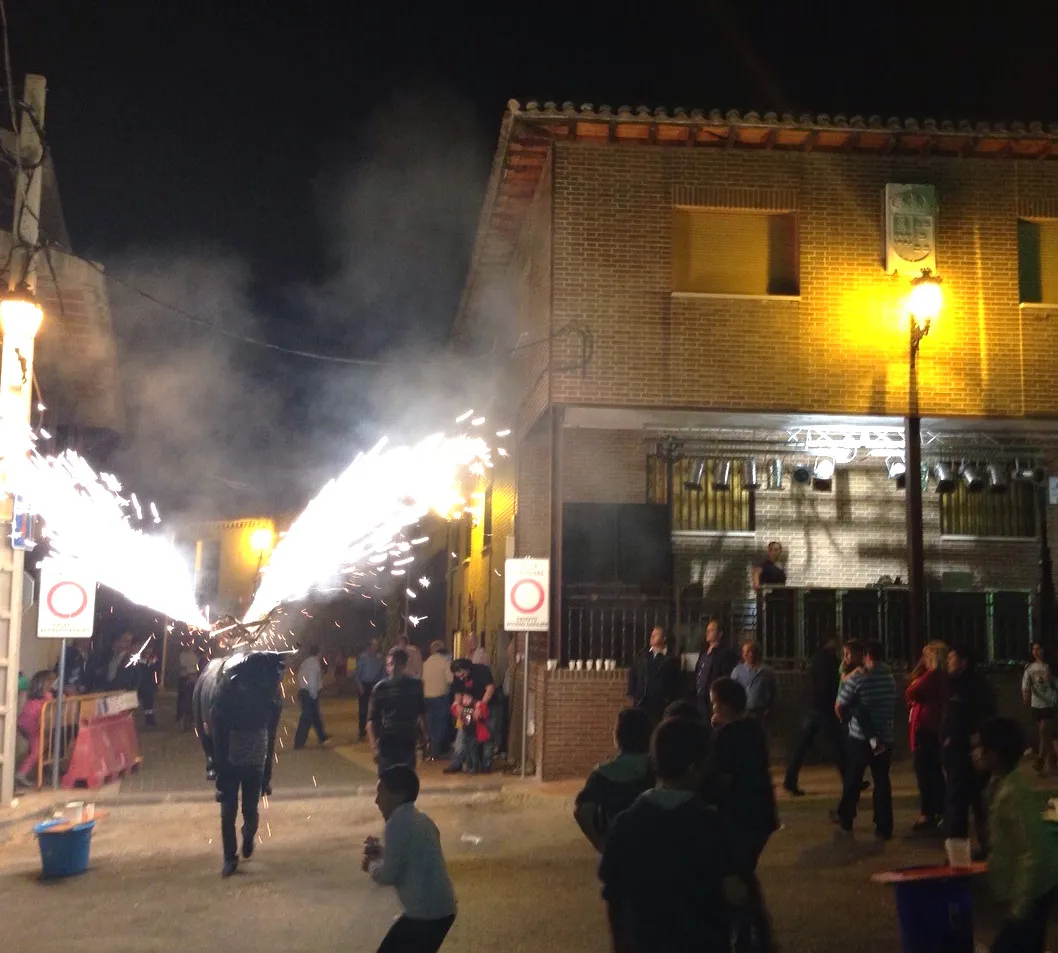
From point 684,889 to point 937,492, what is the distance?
14.3 meters

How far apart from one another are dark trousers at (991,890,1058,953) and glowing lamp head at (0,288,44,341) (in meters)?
9.67

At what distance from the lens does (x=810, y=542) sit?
17578 mm

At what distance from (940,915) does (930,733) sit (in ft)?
17.8

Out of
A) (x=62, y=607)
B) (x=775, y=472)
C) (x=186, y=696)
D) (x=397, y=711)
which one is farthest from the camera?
(x=186, y=696)

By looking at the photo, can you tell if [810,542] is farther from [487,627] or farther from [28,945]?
[28,945]

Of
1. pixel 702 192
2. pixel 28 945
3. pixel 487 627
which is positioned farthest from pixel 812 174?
pixel 28 945

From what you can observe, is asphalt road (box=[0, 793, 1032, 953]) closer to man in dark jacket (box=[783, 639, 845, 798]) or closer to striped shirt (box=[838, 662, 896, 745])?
man in dark jacket (box=[783, 639, 845, 798])

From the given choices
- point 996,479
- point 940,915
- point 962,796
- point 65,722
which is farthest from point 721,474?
point 940,915

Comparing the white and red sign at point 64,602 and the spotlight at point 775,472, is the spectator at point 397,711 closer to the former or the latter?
the white and red sign at point 64,602

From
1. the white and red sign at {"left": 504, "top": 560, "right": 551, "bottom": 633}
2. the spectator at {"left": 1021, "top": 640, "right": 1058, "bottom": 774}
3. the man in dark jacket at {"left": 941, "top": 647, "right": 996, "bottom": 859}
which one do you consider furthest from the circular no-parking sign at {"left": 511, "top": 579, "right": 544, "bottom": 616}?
the spectator at {"left": 1021, "top": 640, "right": 1058, "bottom": 774}

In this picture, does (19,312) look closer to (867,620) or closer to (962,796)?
(962,796)

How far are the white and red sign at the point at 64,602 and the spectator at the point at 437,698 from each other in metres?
4.73

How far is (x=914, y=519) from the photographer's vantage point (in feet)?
46.2

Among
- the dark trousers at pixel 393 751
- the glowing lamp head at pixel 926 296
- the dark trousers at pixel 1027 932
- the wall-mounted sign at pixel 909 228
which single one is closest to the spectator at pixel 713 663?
the dark trousers at pixel 393 751
